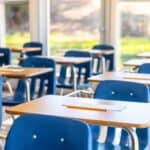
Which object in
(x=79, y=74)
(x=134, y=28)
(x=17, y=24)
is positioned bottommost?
(x=79, y=74)

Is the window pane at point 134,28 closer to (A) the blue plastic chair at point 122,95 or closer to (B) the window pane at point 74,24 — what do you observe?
(B) the window pane at point 74,24

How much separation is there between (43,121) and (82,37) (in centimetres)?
547

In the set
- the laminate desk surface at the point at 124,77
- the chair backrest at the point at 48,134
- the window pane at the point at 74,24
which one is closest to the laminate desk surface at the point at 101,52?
the window pane at the point at 74,24

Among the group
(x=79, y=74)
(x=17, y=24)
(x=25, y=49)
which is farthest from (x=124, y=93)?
(x=17, y=24)

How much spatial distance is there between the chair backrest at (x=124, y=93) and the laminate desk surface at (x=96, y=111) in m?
0.19

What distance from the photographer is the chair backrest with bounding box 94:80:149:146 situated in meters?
2.78

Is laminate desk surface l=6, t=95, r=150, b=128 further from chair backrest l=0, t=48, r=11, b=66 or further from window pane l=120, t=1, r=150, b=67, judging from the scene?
window pane l=120, t=1, r=150, b=67

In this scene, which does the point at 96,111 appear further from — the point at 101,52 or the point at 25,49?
the point at 25,49

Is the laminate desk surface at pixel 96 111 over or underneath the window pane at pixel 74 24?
underneath

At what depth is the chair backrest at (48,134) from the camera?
1847mm

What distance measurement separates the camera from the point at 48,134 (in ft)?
6.30

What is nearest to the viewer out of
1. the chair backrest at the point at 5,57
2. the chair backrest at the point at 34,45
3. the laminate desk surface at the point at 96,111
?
the laminate desk surface at the point at 96,111

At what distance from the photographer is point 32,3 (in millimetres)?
7379

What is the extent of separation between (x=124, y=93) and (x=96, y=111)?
0.54m
